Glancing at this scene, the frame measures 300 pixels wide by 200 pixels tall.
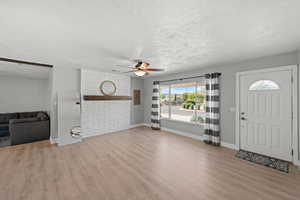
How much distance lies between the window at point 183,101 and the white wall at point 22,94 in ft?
16.6

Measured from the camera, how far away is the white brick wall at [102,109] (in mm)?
4469

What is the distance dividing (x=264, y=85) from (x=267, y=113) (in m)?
0.69

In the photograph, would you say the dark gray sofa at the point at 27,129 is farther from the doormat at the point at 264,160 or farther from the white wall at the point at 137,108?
the doormat at the point at 264,160

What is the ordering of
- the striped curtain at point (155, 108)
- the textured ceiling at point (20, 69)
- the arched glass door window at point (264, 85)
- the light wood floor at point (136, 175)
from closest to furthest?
the light wood floor at point (136, 175) < the arched glass door window at point (264, 85) < the textured ceiling at point (20, 69) < the striped curtain at point (155, 108)

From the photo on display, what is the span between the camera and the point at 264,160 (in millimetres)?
2848

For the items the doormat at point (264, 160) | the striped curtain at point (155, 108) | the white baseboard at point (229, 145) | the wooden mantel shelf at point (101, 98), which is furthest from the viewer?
the striped curtain at point (155, 108)

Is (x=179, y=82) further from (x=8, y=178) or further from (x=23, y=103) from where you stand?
(x=23, y=103)

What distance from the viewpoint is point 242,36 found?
6.70ft

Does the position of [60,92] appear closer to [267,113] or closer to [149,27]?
[149,27]

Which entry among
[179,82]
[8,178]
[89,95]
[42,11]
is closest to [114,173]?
[8,178]

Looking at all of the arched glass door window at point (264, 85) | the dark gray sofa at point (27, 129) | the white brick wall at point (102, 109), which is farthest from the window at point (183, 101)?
the dark gray sofa at point (27, 129)

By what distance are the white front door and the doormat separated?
0.13 m

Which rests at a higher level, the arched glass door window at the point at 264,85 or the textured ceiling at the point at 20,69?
the textured ceiling at the point at 20,69

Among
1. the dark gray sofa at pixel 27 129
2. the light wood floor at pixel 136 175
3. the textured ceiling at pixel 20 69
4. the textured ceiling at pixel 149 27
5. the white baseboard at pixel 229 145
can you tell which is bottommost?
the light wood floor at pixel 136 175
